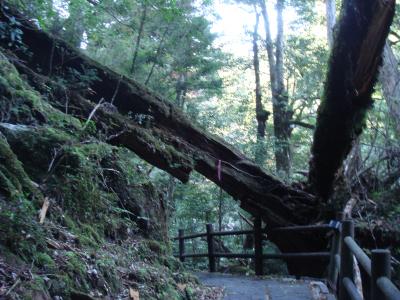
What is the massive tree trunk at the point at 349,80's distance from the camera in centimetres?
618

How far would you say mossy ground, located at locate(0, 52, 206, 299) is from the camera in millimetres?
3170

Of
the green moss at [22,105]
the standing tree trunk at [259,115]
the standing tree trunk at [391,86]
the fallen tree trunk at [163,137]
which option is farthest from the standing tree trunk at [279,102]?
the green moss at [22,105]

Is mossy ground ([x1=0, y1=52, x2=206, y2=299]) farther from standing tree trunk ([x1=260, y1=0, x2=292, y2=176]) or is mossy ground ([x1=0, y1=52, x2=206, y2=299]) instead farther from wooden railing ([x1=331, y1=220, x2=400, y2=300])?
standing tree trunk ([x1=260, y1=0, x2=292, y2=176])

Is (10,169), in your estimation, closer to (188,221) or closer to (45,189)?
(45,189)

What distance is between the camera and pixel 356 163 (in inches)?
352

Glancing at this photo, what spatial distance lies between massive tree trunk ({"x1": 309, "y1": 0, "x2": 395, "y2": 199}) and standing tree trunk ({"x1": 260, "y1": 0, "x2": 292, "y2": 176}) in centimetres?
610

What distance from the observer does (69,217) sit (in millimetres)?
4582

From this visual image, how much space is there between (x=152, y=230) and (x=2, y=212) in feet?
12.4

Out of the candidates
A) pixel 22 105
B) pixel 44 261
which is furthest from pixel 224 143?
pixel 44 261

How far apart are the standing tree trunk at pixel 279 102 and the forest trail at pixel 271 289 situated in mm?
6883

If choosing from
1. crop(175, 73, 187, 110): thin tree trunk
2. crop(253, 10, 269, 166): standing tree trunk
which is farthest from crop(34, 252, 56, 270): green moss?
crop(253, 10, 269, 166): standing tree trunk

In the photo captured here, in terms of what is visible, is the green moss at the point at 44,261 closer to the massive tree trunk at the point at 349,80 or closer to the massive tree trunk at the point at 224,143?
the massive tree trunk at the point at 224,143

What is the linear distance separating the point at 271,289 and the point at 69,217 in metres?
3.73

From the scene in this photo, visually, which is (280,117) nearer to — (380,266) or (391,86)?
(391,86)
